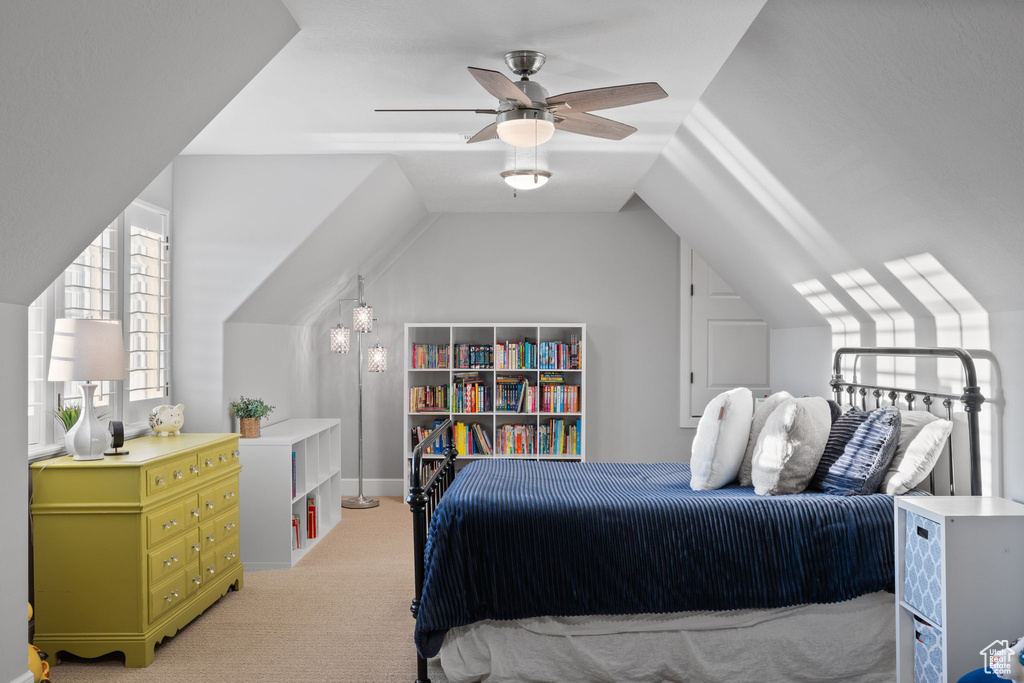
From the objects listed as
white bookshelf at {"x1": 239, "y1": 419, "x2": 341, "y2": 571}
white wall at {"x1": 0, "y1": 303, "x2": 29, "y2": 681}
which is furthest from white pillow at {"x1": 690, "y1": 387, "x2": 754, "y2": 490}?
white wall at {"x1": 0, "y1": 303, "x2": 29, "y2": 681}

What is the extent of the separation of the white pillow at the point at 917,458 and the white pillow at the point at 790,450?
28 cm

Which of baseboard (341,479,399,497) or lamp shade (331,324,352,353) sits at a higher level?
→ lamp shade (331,324,352,353)

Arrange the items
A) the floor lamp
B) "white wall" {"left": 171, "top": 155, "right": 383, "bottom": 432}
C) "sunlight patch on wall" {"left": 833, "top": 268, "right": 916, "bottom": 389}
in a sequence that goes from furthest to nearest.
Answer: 1. the floor lamp
2. "white wall" {"left": 171, "top": 155, "right": 383, "bottom": 432}
3. "sunlight patch on wall" {"left": 833, "top": 268, "right": 916, "bottom": 389}

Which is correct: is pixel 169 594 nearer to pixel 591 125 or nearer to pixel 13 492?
pixel 13 492

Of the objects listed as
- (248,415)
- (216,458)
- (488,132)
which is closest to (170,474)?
(216,458)

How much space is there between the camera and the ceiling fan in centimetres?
279

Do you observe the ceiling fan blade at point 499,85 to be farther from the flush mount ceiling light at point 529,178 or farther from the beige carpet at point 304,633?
the beige carpet at point 304,633

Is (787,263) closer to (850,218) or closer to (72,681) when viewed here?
(850,218)

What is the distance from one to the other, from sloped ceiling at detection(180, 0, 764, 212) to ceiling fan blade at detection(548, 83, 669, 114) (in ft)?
0.71

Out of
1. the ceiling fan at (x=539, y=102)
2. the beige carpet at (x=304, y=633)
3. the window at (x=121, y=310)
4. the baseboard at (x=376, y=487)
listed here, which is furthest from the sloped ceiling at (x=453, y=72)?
the baseboard at (x=376, y=487)

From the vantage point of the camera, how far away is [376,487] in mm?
6609

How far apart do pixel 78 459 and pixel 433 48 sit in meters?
2.18

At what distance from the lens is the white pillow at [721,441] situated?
335 cm

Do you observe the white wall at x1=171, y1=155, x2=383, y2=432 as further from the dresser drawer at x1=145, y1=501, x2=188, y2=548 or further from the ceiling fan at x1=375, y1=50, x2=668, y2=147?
the ceiling fan at x1=375, y1=50, x2=668, y2=147
